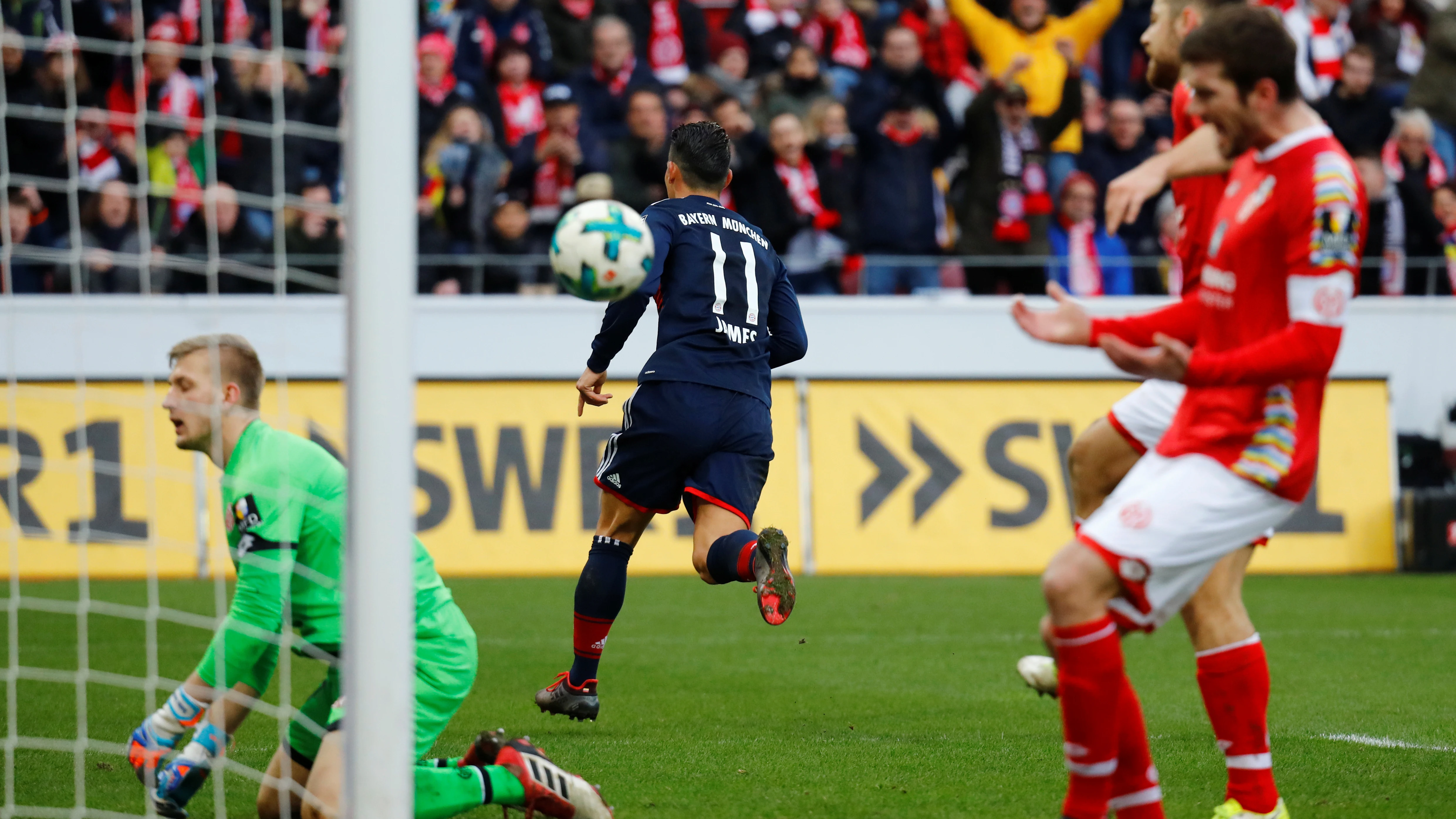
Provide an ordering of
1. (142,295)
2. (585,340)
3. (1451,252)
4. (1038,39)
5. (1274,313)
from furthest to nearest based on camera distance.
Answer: (1038,39)
(1451,252)
(585,340)
(142,295)
(1274,313)

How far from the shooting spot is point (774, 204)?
1277 centimetres

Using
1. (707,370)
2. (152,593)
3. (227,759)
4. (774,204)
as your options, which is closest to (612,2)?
(774,204)

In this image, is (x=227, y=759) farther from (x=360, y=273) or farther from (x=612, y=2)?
(x=612, y=2)

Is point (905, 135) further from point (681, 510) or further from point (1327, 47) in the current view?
point (1327, 47)

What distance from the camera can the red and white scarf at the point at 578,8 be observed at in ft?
46.9

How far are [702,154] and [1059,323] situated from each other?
2.77 meters

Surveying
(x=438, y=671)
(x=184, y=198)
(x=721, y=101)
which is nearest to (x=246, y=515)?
(x=438, y=671)

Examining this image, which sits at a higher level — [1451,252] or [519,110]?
[519,110]

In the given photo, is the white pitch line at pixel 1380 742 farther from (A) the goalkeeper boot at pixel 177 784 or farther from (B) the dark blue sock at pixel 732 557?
(A) the goalkeeper boot at pixel 177 784

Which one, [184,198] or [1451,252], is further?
[1451,252]

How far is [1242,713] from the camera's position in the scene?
4.11 m

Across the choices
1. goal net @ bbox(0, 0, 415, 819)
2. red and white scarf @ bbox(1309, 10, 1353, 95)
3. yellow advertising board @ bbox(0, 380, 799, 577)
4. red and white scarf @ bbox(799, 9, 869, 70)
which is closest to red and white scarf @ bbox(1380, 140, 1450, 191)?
red and white scarf @ bbox(1309, 10, 1353, 95)

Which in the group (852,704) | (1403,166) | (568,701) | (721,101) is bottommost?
(852,704)

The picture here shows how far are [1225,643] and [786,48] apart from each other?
10.7m
